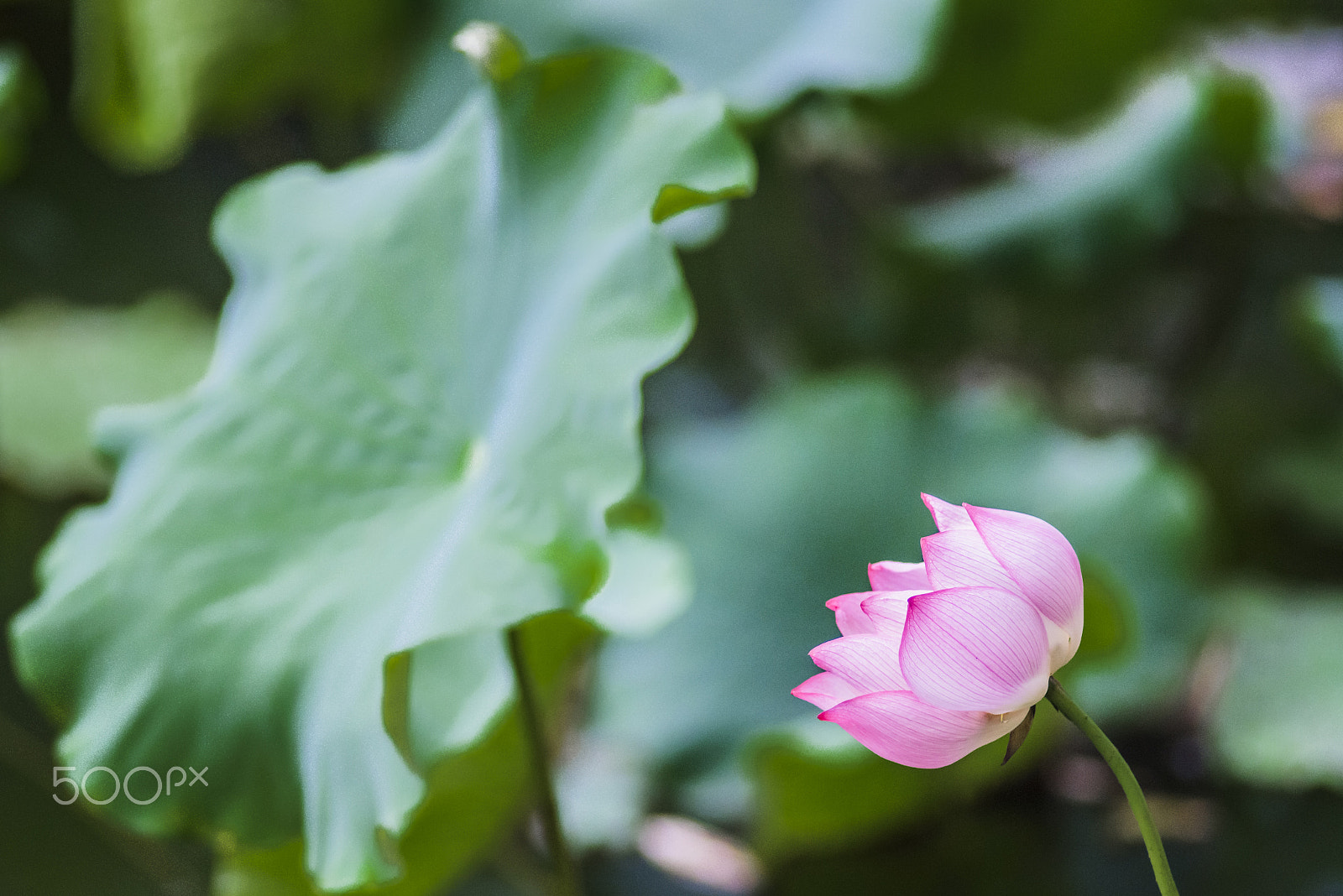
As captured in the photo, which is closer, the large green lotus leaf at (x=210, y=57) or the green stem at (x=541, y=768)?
the green stem at (x=541, y=768)

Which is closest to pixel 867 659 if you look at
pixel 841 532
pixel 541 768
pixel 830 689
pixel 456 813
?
pixel 830 689

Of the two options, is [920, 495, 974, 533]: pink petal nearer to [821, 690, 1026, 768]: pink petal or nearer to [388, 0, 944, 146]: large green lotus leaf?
[821, 690, 1026, 768]: pink petal

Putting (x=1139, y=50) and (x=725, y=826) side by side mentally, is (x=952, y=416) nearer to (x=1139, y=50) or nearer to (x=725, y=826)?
(x=725, y=826)

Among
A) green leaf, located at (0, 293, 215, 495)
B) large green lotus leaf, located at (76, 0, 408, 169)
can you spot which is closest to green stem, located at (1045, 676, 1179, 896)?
large green lotus leaf, located at (76, 0, 408, 169)

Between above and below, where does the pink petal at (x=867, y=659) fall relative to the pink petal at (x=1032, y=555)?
below

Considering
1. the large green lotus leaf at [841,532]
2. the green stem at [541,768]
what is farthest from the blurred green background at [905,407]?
the green stem at [541,768]

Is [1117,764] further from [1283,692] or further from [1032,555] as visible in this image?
[1283,692]

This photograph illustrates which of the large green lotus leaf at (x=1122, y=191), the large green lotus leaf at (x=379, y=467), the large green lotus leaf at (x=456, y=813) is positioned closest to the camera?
the large green lotus leaf at (x=379, y=467)

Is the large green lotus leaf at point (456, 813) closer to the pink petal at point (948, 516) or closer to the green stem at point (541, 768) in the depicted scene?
the green stem at point (541, 768)
